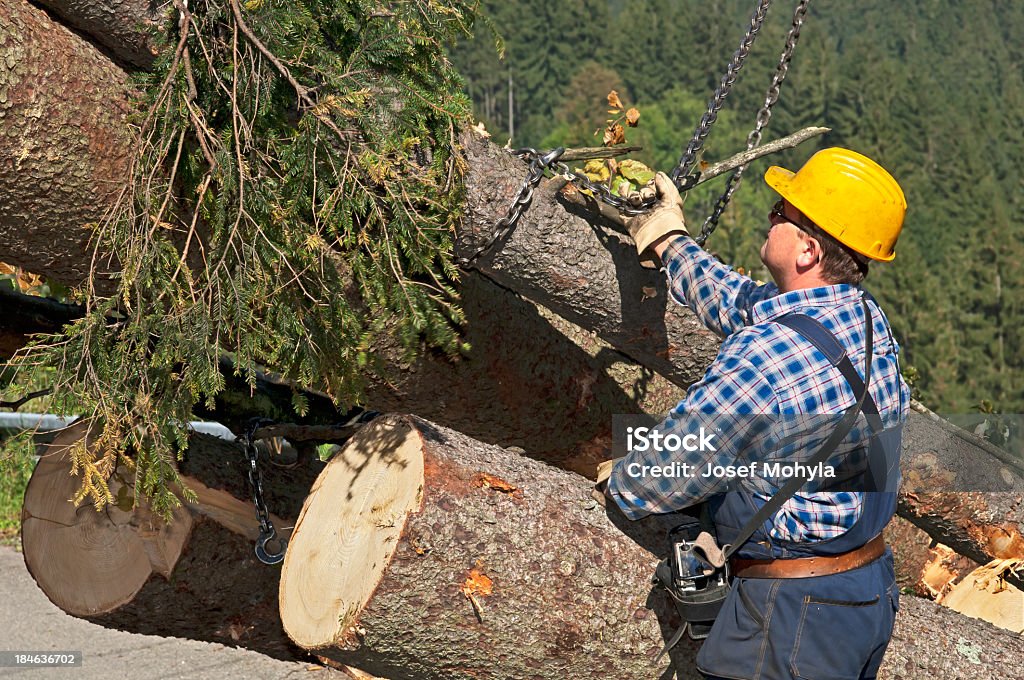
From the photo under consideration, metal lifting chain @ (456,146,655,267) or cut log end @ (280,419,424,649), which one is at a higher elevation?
metal lifting chain @ (456,146,655,267)

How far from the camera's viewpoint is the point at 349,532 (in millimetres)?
2986

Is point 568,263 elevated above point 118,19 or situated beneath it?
situated beneath

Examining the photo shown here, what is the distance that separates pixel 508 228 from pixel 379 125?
0.56 metres

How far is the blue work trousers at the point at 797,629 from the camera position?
273cm

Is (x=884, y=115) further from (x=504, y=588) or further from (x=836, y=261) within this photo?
(x=504, y=588)

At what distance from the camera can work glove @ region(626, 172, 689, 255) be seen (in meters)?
3.45

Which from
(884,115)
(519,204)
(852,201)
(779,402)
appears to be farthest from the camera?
(884,115)

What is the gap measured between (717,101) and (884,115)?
320ft

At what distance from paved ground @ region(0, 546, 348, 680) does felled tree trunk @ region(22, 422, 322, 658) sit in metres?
1.70

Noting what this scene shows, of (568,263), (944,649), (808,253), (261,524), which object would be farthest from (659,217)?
(261,524)

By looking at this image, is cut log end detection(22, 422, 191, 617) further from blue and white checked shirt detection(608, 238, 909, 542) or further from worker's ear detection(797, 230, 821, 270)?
worker's ear detection(797, 230, 821, 270)

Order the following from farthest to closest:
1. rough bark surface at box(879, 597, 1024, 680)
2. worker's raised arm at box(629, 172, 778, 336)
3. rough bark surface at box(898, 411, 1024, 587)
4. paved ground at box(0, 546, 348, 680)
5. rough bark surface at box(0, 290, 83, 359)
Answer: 1. paved ground at box(0, 546, 348, 680)
2. rough bark surface at box(898, 411, 1024, 587)
3. rough bark surface at box(0, 290, 83, 359)
4. worker's raised arm at box(629, 172, 778, 336)
5. rough bark surface at box(879, 597, 1024, 680)

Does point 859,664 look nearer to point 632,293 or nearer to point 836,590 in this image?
point 836,590

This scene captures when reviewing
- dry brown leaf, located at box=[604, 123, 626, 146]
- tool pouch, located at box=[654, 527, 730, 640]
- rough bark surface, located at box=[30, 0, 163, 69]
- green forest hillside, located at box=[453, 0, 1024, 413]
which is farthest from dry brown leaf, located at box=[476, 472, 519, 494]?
green forest hillside, located at box=[453, 0, 1024, 413]
